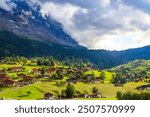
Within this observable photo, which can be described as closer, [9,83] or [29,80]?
[9,83]

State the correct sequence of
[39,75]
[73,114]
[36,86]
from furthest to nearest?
[39,75] < [36,86] < [73,114]

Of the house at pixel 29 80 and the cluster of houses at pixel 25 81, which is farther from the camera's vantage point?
the house at pixel 29 80

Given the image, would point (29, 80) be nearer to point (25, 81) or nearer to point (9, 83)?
point (25, 81)

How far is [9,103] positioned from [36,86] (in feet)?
306

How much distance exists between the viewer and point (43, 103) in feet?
41.2

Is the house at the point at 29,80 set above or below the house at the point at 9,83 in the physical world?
above

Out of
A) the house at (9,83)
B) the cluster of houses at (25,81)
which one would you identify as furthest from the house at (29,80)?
the house at (9,83)

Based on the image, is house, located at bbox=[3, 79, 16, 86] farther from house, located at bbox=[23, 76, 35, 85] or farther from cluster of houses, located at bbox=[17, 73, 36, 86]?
house, located at bbox=[23, 76, 35, 85]

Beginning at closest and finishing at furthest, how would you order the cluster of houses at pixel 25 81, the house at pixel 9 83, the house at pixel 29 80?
the house at pixel 9 83 < the cluster of houses at pixel 25 81 < the house at pixel 29 80

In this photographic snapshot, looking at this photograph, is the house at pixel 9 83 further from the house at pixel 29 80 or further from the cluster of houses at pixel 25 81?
the house at pixel 29 80

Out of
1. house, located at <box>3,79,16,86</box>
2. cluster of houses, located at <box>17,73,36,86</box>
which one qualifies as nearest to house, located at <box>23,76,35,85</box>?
cluster of houses, located at <box>17,73,36,86</box>

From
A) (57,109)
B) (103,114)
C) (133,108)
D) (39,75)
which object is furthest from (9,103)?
(39,75)

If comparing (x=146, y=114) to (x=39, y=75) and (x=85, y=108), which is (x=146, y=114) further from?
(x=39, y=75)

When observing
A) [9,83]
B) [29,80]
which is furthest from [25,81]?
[9,83]
